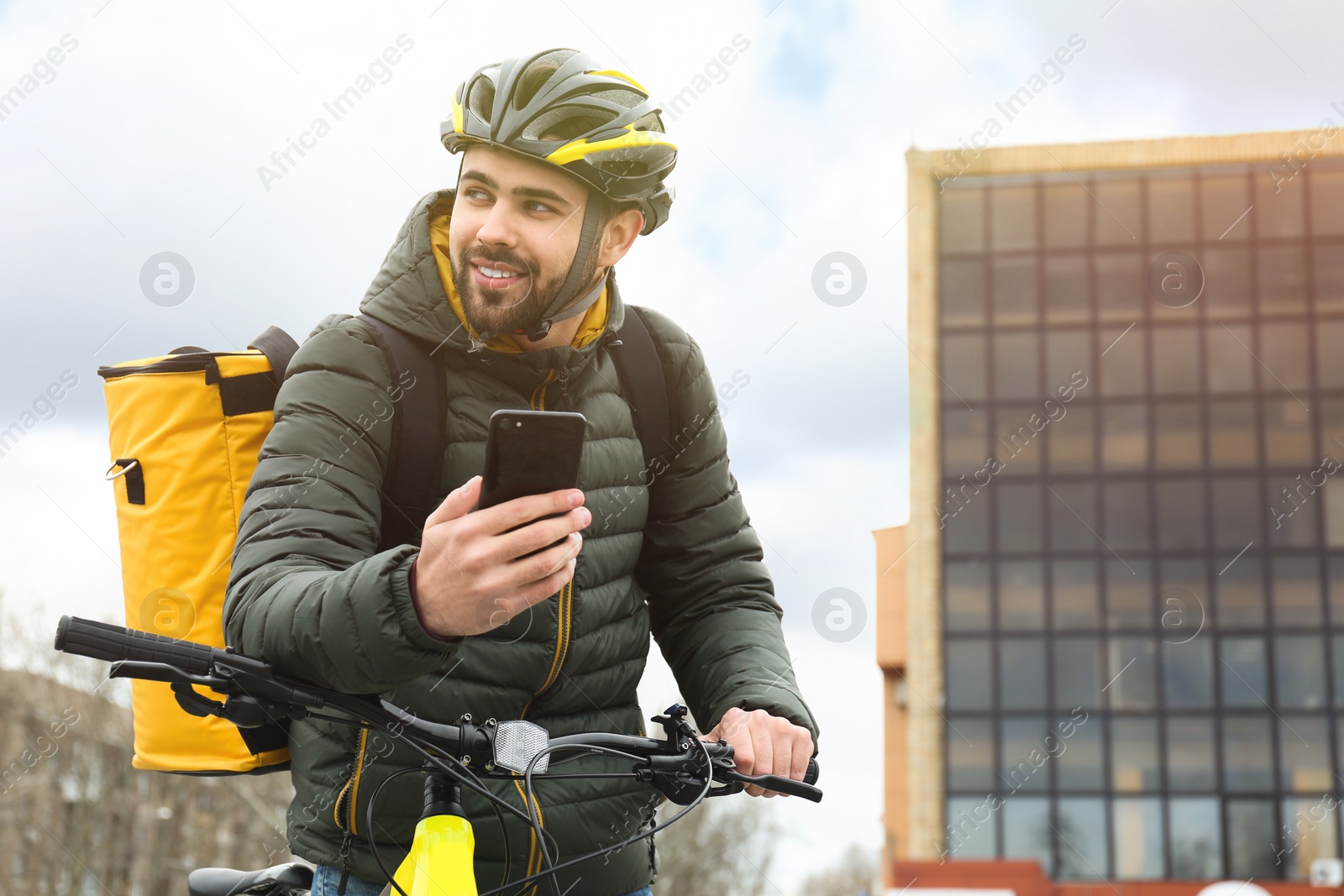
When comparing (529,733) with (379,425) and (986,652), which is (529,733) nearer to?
(379,425)

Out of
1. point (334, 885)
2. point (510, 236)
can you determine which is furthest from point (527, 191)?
point (334, 885)

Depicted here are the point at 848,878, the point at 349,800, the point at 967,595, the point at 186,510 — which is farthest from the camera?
the point at 848,878

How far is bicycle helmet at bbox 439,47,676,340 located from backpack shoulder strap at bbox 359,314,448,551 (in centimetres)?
22

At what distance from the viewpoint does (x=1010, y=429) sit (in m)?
30.4

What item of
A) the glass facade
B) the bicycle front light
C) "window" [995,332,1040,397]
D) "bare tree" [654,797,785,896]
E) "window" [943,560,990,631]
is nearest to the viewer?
the bicycle front light

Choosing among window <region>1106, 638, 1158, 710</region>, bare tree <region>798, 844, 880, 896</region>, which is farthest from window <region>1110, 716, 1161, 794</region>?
bare tree <region>798, 844, 880, 896</region>

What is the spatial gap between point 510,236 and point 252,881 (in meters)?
1.35

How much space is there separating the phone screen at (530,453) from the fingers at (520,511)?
11 millimetres

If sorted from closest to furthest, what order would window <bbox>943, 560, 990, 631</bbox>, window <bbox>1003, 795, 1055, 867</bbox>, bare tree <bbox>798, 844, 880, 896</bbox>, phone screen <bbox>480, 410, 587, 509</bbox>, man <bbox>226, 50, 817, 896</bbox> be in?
phone screen <bbox>480, 410, 587, 509</bbox>
man <bbox>226, 50, 817, 896</bbox>
window <bbox>1003, 795, 1055, 867</bbox>
window <bbox>943, 560, 990, 631</bbox>
bare tree <bbox>798, 844, 880, 896</bbox>

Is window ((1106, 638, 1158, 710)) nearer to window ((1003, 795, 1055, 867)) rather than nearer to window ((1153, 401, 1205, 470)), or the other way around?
window ((1003, 795, 1055, 867))

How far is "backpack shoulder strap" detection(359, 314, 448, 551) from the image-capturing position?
2.21 metres

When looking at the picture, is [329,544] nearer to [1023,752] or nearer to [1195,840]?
[1023,752]

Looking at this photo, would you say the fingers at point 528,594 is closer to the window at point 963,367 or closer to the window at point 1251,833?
the window at point 963,367

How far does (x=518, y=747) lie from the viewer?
1897 mm
